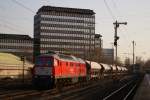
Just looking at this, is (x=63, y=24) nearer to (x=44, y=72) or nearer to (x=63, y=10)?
(x=63, y=10)

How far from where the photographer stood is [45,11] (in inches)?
7244

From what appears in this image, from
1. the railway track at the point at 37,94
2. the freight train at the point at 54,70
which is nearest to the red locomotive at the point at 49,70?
the freight train at the point at 54,70

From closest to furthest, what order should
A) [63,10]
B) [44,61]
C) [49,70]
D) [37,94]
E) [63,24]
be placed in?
1. [37,94]
2. [49,70]
3. [44,61]
4. [63,24]
5. [63,10]

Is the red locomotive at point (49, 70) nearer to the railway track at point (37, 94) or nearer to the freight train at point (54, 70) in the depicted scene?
the freight train at point (54, 70)

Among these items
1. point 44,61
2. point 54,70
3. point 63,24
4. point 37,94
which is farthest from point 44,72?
point 63,24

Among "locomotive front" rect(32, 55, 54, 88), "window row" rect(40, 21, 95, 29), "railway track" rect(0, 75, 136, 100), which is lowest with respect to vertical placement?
"railway track" rect(0, 75, 136, 100)

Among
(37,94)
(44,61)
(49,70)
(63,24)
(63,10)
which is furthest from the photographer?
(63,10)

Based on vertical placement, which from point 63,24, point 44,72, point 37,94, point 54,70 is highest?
point 63,24

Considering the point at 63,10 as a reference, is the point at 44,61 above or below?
below

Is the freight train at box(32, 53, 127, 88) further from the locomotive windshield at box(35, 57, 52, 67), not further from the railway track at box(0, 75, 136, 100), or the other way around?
the railway track at box(0, 75, 136, 100)

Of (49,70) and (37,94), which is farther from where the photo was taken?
(49,70)

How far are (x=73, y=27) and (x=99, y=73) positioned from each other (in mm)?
118439

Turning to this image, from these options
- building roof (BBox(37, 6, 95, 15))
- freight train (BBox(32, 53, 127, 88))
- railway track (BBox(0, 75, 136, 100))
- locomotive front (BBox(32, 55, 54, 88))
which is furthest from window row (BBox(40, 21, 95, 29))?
railway track (BBox(0, 75, 136, 100))

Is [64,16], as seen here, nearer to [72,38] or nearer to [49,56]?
[72,38]
